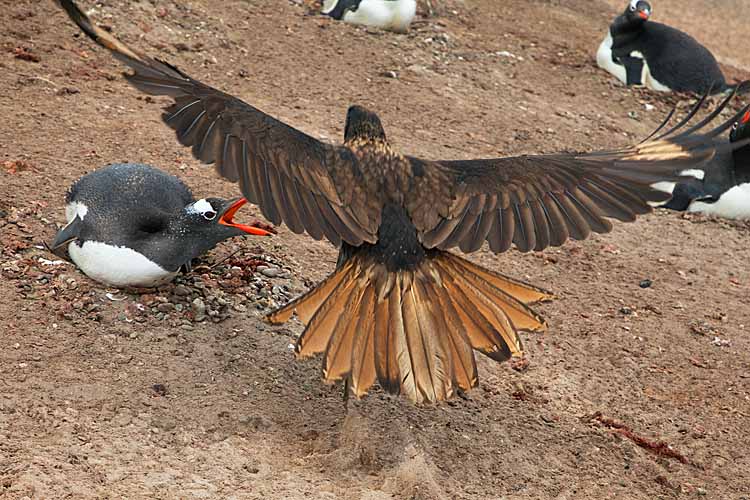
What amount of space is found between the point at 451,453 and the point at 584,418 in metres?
0.79

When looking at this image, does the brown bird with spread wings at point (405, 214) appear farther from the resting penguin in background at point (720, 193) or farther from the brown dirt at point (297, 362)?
the resting penguin in background at point (720, 193)

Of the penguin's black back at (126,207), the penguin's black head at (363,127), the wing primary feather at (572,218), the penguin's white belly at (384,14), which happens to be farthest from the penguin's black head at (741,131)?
the penguin's black back at (126,207)

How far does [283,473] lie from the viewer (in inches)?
138

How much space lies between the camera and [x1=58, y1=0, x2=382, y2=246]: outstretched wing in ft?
11.4

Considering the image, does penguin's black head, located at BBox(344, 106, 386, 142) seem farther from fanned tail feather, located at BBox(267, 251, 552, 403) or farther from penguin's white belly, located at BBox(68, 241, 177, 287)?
penguin's white belly, located at BBox(68, 241, 177, 287)

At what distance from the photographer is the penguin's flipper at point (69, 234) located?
4.23 metres

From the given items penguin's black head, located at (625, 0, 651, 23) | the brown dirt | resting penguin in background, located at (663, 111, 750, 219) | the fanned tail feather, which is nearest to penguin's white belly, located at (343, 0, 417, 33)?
the brown dirt

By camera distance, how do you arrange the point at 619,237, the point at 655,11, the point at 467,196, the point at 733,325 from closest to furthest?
the point at 467,196, the point at 733,325, the point at 619,237, the point at 655,11

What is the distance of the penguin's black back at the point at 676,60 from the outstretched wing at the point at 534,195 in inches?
225

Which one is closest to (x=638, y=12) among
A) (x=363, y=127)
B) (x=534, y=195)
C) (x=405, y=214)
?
(x=363, y=127)

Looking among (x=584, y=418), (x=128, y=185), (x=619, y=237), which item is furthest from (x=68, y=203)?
(x=619, y=237)

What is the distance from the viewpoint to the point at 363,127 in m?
4.20

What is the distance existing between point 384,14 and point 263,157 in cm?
578

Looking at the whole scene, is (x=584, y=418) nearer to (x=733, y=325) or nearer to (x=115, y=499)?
(x=733, y=325)
